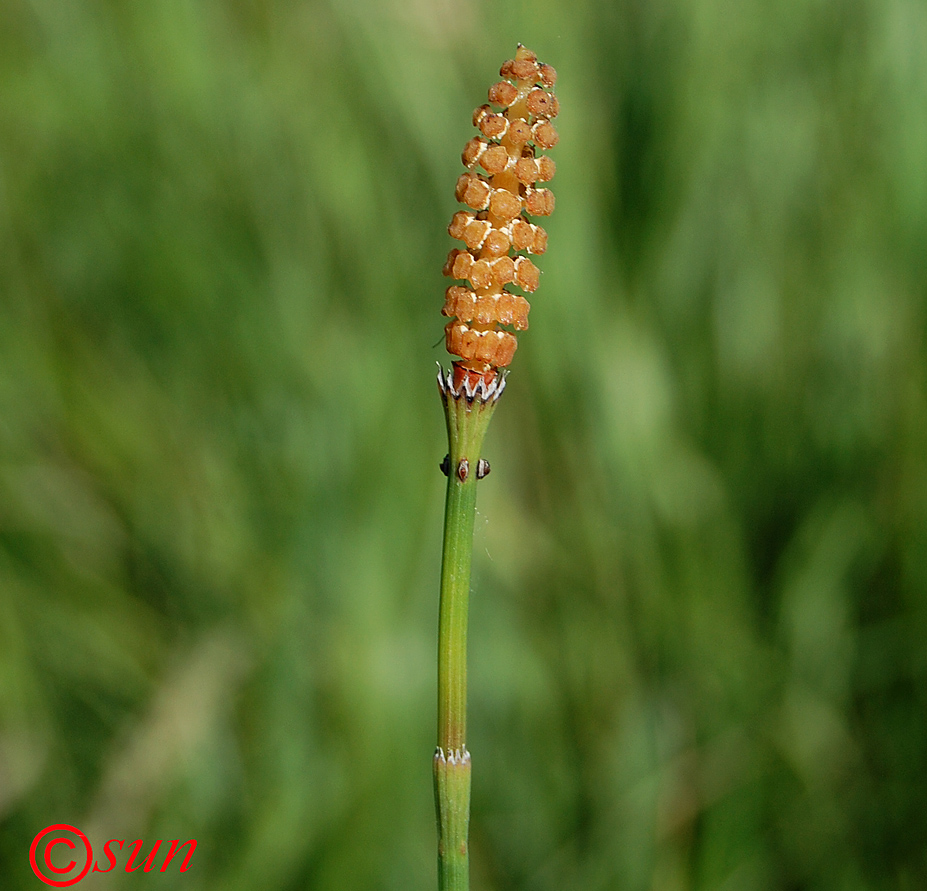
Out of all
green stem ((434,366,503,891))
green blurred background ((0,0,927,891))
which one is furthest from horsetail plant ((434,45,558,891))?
green blurred background ((0,0,927,891))

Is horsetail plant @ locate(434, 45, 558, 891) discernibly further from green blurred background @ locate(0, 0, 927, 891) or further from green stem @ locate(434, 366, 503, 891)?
green blurred background @ locate(0, 0, 927, 891)

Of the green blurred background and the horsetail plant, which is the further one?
the green blurred background

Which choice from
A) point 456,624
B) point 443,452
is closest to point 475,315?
point 456,624

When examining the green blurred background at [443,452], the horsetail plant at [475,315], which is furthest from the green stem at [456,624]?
the green blurred background at [443,452]

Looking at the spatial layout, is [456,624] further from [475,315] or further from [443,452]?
[443,452]

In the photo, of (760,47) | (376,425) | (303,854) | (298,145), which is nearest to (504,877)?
(303,854)

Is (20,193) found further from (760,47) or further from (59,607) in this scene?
(760,47)

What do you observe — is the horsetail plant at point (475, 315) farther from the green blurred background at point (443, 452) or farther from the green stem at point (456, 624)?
the green blurred background at point (443, 452)
